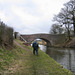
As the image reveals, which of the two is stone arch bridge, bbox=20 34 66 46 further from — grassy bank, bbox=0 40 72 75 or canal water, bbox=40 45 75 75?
grassy bank, bbox=0 40 72 75

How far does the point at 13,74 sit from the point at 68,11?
29348 millimetres

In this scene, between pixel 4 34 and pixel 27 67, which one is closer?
pixel 27 67

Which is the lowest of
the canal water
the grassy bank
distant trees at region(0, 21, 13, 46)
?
the canal water

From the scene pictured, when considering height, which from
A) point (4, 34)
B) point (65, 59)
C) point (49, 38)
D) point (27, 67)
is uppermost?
point (49, 38)

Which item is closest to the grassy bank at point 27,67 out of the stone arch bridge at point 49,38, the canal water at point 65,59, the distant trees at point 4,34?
the canal water at point 65,59

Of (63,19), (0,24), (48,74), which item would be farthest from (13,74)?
(63,19)

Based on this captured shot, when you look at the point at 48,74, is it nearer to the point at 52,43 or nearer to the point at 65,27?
the point at 65,27

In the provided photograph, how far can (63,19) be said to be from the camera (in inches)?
1209

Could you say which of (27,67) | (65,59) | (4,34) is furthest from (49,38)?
(27,67)

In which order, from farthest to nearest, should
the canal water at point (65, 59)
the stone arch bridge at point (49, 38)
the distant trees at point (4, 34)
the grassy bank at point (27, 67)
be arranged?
the stone arch bridge at point (49, 38) < the distant trees at point (4, 34) < the canal water at point (65, 59) < the grassy bank at point (27, 67)

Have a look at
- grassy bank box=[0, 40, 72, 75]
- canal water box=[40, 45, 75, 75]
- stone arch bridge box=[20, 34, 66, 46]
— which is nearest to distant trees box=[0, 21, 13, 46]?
grassy bank box=[0, 40, 72, 75]

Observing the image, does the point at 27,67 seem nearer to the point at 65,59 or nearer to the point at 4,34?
the point at 4,34

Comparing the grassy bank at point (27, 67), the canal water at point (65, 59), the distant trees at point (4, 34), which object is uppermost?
the distant trees at point (4, 34)

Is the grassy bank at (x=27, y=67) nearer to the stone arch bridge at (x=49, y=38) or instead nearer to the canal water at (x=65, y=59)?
the canal water at (x=65, y=59)
